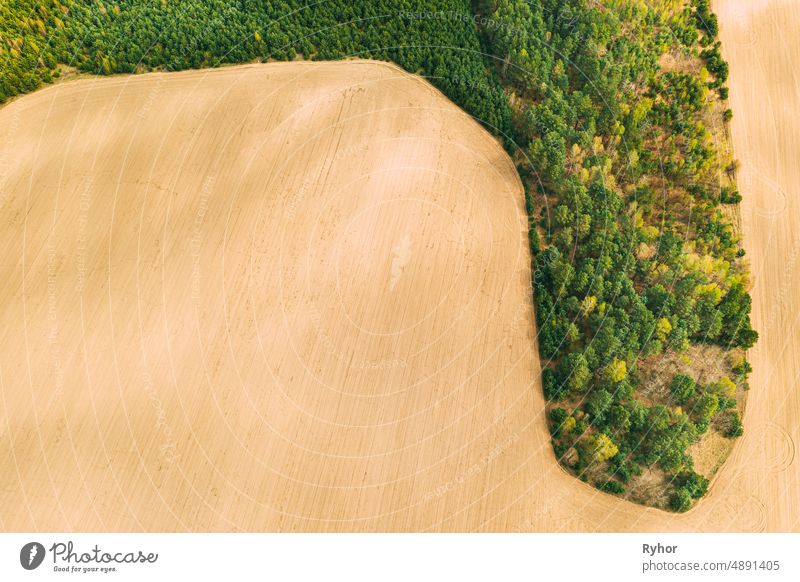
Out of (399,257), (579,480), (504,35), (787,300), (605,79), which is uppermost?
(504,35)

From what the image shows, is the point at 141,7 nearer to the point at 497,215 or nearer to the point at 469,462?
the point at 497,215

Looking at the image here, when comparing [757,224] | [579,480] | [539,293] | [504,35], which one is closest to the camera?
[579,480]

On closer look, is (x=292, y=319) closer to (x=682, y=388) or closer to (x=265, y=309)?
(x=265, y=309)

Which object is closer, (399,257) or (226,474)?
(226,474)

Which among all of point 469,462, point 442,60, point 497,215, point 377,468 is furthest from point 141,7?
point 469,462
